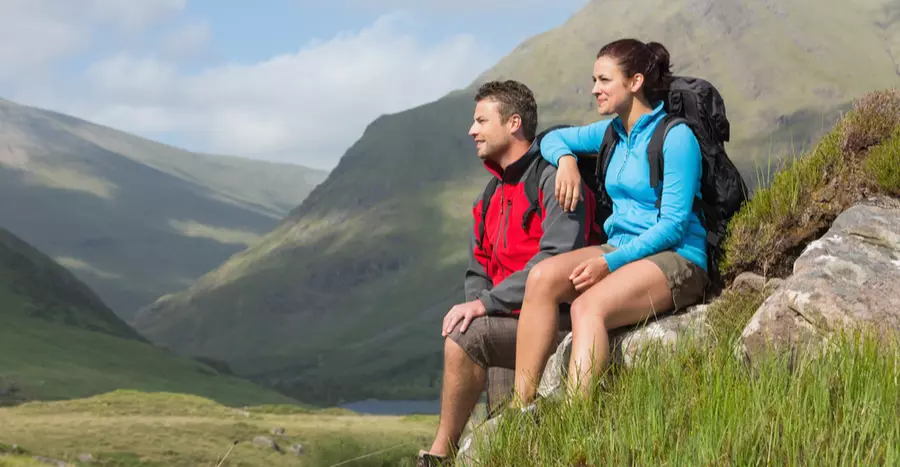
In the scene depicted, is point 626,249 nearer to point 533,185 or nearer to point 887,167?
point 533,185

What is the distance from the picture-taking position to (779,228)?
25.6ft

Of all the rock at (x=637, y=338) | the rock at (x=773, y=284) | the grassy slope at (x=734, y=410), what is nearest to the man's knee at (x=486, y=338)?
the rock at (x=637, y=338)

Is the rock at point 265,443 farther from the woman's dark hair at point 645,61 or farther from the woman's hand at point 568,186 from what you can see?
the woman's dark hair at point 645,61

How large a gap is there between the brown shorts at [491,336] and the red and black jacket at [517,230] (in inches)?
3.6

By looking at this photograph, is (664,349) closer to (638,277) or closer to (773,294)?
(638,277)

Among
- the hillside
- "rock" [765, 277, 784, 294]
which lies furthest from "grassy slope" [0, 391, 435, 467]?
the hillside

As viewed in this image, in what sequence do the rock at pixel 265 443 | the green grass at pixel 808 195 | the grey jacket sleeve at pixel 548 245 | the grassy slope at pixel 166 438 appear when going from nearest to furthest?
the grey jacket sleeve at pixel 548 245 < the green grass at pixel 808 195 < the grassy slope at pixel 166 438 < the rock at pixel 265 443

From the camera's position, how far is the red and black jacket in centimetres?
746

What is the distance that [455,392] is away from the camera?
748cm

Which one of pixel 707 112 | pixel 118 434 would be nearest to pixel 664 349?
pixel 707 112

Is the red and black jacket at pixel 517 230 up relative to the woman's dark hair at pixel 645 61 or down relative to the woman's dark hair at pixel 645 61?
down

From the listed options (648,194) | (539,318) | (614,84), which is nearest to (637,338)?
(539,318)

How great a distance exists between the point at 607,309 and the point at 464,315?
1.26m

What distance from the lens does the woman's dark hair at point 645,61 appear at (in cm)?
730
